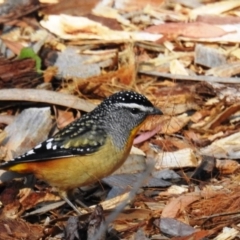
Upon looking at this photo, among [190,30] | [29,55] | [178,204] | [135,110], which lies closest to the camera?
[178,204]

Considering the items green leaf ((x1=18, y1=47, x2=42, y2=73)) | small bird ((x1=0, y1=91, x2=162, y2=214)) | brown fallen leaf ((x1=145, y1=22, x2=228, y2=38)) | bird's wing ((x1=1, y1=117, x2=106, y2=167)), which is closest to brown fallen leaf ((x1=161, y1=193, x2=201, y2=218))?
small bird ((x1=0, y1=91, x2=162, y2=214))

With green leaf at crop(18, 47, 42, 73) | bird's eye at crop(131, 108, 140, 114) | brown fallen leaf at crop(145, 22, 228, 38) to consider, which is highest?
bird's eye at crop(131, 108, 140, 114)

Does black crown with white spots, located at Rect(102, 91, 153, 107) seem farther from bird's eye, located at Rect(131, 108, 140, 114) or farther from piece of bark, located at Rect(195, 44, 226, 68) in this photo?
piece of bark, located at Rect(195, 44, 226, 68)

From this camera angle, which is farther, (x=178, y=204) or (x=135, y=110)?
(x=135, y=110)

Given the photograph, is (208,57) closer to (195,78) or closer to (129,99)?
(195,78)

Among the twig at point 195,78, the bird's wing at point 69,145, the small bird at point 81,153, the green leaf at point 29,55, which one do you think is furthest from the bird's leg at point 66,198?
the twig at point 195,78

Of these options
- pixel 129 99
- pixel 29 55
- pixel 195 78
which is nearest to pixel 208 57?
pixel 195 78

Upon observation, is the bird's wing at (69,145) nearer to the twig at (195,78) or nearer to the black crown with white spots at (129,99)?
the black crown with white spots at (129,99)

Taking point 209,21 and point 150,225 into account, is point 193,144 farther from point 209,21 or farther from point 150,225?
point 209,21
